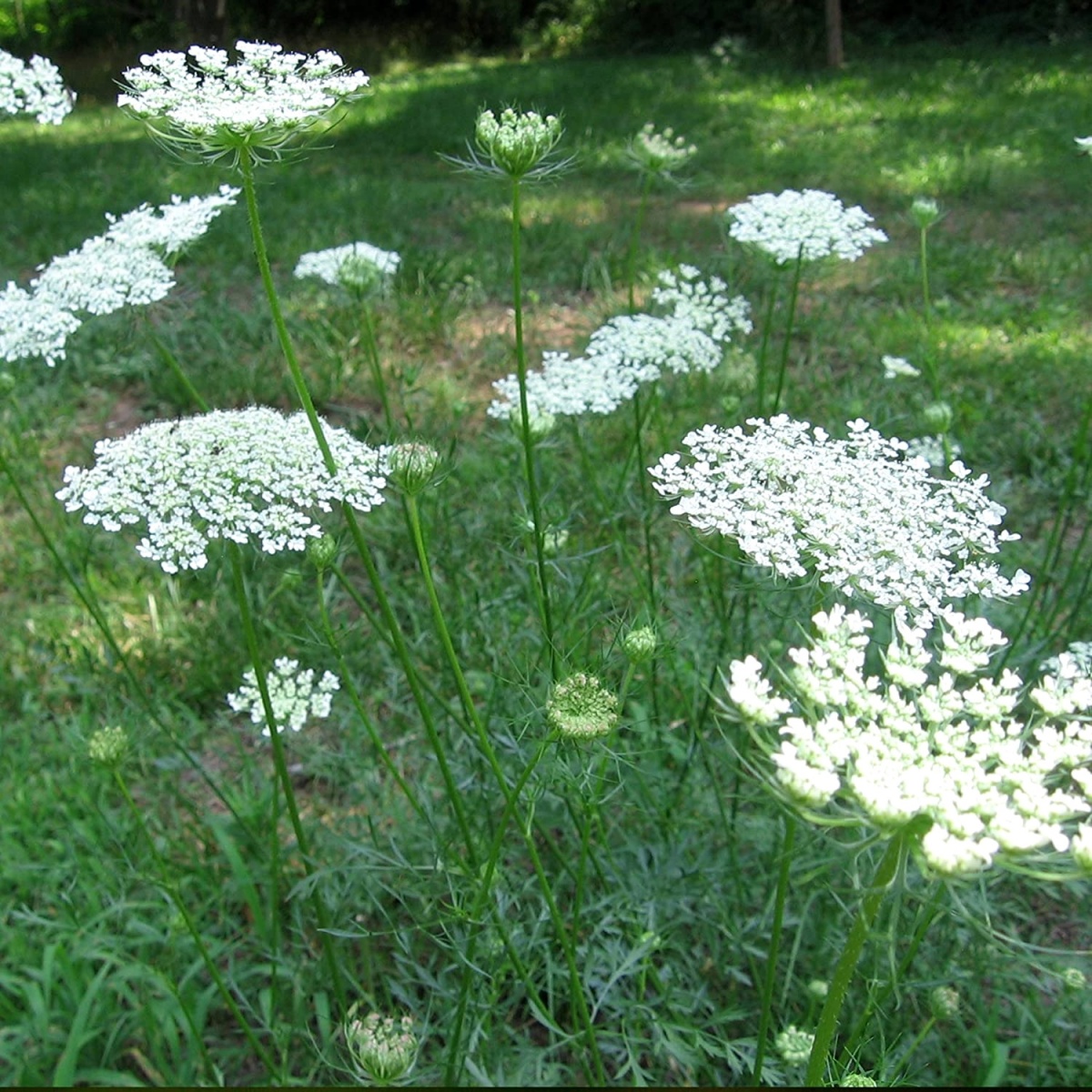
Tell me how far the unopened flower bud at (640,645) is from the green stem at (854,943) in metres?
0.58

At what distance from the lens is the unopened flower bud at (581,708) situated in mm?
1647

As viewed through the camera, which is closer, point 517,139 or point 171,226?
point 517,139

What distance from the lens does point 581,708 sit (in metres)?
1.70

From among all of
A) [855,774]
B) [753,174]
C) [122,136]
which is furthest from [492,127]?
[122,136]

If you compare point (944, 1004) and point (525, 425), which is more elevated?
point (525, 425)

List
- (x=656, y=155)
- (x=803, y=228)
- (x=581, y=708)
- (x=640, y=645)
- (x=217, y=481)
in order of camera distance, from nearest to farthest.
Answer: (x=581, y=708), (x=640, y=645), (x=217, y=481), (x=803, y=228), (x=656, y=155)

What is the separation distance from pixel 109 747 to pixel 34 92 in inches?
59.1

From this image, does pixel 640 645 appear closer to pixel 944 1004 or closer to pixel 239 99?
pixel 944 1004

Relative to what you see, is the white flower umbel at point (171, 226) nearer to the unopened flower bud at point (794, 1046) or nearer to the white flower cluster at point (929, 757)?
the white flower cluster at point (929, 757)

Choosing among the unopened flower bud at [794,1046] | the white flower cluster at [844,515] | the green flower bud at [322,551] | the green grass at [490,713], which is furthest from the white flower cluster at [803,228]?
the unopened flower bud at [794,1046]

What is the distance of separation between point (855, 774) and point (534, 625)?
2.37 meters

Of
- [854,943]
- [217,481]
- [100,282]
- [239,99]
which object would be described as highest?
[239,99]

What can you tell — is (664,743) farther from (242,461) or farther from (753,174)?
(753,174)

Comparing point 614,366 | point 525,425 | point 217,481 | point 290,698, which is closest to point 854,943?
point 525,425
